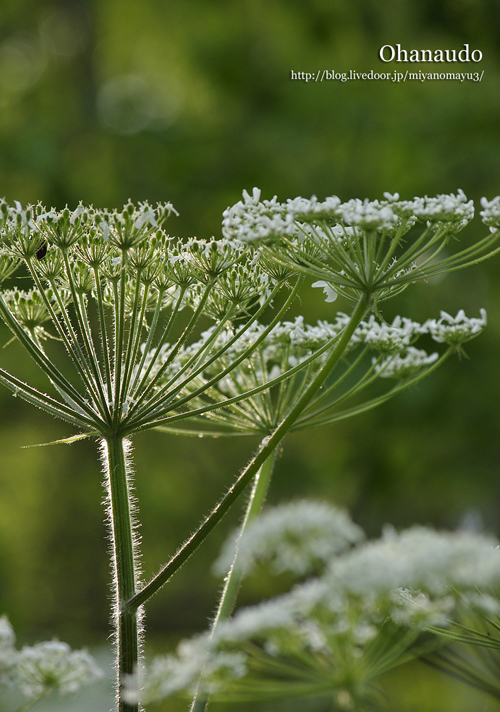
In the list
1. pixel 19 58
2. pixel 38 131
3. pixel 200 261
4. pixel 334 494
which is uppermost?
pixel 19 58

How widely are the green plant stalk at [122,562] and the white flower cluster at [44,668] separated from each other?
0.43 ft

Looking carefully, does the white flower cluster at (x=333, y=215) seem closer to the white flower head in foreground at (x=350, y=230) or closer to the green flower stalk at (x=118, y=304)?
the white flower head in foreground at (x=350, y=230)

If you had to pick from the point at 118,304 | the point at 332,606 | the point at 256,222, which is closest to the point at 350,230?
the point at 256,222

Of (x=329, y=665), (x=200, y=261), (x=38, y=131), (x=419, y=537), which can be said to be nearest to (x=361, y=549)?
(x=419, y=537)

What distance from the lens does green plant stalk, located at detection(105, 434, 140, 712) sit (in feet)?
6.43

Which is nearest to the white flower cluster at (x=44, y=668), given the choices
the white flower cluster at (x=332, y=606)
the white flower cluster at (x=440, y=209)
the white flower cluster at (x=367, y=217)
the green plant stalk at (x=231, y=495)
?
the green plant stalk at (x=231, y=495)

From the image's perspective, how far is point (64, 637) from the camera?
13164mm

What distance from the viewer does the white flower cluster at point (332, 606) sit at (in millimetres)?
1160

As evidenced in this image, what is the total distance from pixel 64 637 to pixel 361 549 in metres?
13.4

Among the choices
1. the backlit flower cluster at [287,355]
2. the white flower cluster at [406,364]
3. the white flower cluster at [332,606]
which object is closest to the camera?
the white flower cluster at [332,606]

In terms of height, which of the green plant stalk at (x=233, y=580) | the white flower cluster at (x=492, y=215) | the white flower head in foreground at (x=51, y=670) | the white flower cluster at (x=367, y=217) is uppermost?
the white flower cluster at (x=492, y=215)

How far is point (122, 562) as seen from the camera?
80.1 inches

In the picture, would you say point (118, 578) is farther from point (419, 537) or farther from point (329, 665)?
point (419, 537)

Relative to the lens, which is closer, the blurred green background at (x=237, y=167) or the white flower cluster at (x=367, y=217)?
the white flower cluster at (x=367, y=217)
